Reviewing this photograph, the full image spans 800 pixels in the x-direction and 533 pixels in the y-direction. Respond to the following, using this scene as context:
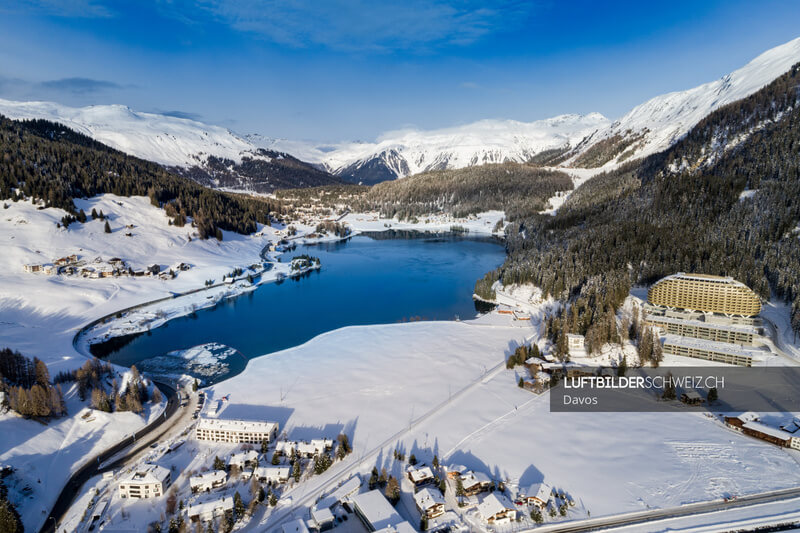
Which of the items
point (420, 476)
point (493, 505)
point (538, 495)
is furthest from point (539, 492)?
point (420, 476)

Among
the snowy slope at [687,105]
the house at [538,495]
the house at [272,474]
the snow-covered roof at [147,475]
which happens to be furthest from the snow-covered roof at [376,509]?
the snowy slope at [687,105]

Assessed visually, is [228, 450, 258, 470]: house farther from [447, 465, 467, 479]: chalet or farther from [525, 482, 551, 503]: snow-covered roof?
[525, 482, 551, 503]: snow-covered roof

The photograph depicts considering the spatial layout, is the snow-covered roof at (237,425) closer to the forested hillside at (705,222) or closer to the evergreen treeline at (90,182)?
the forested hillside at (705,222)

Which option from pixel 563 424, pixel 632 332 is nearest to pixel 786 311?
pixel 632 332

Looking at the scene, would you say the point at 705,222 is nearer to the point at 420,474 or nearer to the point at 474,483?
the point at 474,483

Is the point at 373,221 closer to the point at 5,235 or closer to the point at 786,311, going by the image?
the point at 5,235
